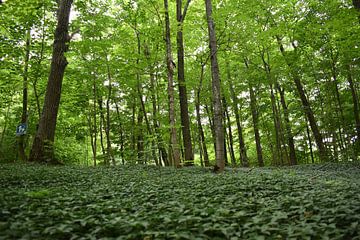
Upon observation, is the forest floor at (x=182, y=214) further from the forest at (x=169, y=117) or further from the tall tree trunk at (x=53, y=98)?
the tall tree trunk at (x=53, y=98)

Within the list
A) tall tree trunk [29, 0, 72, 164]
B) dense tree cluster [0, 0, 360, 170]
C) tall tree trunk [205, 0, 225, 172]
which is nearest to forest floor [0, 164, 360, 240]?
tall tree trunk [205, 0, 225, 172]

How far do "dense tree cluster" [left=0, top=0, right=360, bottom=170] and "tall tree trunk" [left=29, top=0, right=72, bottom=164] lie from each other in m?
0.04

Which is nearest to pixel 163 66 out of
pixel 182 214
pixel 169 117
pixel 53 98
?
pixel 169 117

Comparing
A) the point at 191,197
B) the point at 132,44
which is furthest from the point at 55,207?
the point at 132,44

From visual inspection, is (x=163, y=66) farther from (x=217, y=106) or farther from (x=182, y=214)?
(x=182, y=214)

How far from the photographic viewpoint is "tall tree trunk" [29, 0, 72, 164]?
1052 centimetres

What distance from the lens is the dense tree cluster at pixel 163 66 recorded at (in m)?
11.0

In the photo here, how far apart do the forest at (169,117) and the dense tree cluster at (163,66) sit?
3.0 inches

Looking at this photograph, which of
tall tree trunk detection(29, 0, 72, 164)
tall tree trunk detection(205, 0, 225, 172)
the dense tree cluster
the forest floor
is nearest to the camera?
the forest floor

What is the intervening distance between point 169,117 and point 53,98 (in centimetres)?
458

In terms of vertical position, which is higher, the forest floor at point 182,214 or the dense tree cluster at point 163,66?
the dense tree cluster at point 163,66

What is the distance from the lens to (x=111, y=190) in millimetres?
5781

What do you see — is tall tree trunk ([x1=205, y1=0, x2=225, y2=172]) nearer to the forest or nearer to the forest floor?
the forest

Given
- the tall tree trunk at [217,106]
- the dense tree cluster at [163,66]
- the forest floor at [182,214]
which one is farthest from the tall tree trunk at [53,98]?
the tall tree trunk at [217,106]
